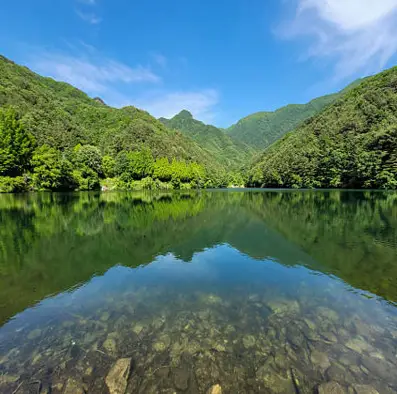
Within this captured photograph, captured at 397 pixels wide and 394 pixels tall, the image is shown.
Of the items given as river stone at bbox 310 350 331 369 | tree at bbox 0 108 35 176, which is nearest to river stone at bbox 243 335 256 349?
river stone at bbox 310 350 331 369

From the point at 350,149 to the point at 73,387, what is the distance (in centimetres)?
11537

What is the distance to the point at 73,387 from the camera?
4840 mm

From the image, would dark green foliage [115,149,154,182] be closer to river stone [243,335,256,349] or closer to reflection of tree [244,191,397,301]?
reflection of tree [244,191,397,301]

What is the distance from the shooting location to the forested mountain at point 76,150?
6353cm

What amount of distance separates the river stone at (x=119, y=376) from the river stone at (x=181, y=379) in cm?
102

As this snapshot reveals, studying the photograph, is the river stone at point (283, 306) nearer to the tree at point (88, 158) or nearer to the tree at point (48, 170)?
the tree at point (48, 170)

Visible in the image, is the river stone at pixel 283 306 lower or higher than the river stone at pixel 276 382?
lower

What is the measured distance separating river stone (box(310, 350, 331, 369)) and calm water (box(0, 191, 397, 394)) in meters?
0.02

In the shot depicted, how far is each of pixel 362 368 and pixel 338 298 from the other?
3775 mm

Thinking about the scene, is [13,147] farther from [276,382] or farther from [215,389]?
[276,382]

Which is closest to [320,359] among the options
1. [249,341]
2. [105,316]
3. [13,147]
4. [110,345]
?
[249,341]

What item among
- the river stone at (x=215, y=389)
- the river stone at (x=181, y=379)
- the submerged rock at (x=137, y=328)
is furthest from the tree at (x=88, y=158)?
the river stone at (x=215, y=389)

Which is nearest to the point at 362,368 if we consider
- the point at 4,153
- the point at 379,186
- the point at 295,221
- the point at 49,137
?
the point at 295,221

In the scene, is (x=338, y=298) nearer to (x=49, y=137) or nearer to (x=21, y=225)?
(x=21, y=225)
